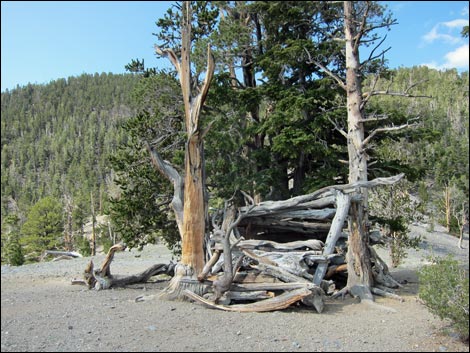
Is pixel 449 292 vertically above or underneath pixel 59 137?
underneath

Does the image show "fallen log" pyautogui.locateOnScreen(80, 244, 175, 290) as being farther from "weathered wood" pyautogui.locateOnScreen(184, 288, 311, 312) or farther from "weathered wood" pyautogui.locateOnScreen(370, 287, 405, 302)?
"weathered wood" pyautogui.locateOnScreen(370, 287, 405, 302)

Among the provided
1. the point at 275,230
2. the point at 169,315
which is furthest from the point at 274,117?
the point at 169,315

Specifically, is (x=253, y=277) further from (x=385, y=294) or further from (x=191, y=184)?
(x=385, y=294)

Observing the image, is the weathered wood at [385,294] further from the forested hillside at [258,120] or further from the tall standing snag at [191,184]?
the tall standing snag at [191,184]

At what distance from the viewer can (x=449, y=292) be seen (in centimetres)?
666

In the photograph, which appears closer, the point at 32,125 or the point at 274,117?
the point at 274,117

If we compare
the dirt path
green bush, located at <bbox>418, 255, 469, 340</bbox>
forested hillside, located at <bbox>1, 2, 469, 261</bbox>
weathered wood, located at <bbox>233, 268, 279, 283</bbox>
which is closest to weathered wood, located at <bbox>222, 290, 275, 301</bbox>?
the dirt path

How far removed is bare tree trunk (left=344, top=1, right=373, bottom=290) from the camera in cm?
1153

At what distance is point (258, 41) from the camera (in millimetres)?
14703

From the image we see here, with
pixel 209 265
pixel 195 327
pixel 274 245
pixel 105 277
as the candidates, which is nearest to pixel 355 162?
pixel 274 245

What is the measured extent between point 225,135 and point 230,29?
3441mm

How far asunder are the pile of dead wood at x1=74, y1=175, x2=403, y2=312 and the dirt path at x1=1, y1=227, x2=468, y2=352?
508 millimetres

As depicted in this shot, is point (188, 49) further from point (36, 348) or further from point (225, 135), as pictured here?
point (36, 348)

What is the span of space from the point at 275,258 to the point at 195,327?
4.29 meters
